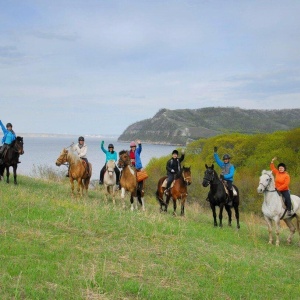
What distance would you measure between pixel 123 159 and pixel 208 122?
516 feet

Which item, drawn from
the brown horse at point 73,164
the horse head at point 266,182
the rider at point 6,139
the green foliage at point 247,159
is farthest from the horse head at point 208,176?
the green foliage at point 247,159

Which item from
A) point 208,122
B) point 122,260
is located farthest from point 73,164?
point 208,122

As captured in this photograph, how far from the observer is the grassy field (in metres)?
6.83

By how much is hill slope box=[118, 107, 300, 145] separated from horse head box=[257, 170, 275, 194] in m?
131

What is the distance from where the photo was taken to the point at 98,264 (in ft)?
25.7

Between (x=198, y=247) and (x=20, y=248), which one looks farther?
(x=198, y=247)

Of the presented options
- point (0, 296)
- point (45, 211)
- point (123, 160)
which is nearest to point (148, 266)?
point (0, 296)

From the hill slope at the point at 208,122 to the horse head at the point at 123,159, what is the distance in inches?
5073

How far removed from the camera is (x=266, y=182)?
13500mm

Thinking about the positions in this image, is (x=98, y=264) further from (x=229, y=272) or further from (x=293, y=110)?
(x=293, y=110)

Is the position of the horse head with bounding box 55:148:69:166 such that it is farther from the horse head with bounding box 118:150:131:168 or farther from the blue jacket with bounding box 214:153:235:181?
the blue jacket with bounding box 214:153:235:181

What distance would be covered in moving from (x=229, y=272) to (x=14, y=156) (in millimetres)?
12534

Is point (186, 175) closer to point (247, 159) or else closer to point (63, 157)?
point (63, 157)

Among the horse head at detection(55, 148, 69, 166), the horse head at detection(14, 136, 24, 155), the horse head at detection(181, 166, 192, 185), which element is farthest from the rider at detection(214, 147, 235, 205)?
the horse head at detection(14, 136, 24, 155)
